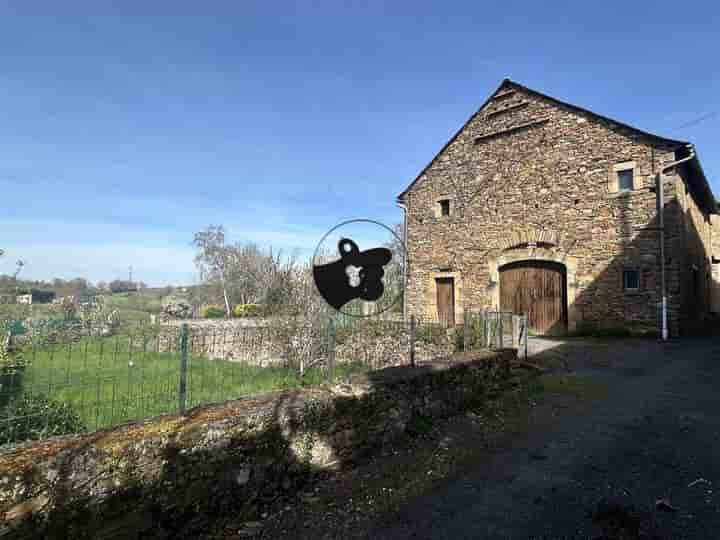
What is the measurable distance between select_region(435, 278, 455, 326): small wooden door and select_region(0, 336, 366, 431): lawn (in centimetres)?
767

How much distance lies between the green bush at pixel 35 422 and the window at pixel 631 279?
13.0 m

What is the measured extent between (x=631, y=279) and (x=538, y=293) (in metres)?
2.63

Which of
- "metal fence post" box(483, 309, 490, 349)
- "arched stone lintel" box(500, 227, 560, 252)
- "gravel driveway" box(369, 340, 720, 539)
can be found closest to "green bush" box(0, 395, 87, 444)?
"gravel driveway" box(369, 340, 720, 539)

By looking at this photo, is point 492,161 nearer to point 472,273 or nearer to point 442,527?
point 472,273

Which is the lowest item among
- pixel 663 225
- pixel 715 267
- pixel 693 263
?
pixel 693 263

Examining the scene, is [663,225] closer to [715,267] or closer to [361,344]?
[361,344]

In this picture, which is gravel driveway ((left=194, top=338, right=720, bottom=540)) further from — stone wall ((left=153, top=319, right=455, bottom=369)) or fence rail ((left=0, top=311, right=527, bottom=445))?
stone wall ((left=153, top=319, right=455, bottom=369))

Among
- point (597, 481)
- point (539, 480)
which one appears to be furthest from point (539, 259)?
point (539, 480)

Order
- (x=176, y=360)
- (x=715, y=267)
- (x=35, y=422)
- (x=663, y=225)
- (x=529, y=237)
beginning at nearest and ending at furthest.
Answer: (x=35, y=422), (x=176, y=360), (x=663, y=225), (x=529, y=237), (x=715, y=267)

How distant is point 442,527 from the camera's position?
272 cm

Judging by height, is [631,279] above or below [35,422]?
above

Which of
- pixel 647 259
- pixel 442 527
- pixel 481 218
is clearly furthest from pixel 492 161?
pixel 442 527

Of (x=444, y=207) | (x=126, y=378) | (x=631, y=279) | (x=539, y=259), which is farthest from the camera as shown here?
(x=444, y=207)

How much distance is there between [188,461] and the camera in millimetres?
2621
